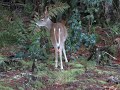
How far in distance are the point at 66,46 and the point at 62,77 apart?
2.41m

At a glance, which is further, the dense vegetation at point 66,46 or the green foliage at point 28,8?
the green foliage at point 28,8

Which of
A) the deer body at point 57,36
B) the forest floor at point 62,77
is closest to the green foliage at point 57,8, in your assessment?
the deer body at point 57,36

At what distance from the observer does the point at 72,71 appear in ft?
28.3

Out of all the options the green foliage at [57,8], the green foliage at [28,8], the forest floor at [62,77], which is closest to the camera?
the forest floor at [62,77]

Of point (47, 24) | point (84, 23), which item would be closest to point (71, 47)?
point (47, 24)

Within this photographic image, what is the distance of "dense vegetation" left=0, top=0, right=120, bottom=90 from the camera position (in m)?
8.00

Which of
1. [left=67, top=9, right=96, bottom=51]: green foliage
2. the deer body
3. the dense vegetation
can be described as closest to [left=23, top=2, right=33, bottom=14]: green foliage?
the dense vegetation

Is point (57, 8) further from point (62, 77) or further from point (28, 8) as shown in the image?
point (62, 77)

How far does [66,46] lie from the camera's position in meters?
10.6

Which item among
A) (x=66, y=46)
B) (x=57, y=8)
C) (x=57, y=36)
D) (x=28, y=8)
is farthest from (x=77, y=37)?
(x=28, y=8)

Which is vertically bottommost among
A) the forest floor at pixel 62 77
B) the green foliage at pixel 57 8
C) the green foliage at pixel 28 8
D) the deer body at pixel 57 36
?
the forest floor at pixel 62 77

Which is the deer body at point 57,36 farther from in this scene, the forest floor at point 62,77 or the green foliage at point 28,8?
the green foliage at point 28,8

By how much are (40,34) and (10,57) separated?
145 centimetres

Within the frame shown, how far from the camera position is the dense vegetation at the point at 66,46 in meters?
8.00
